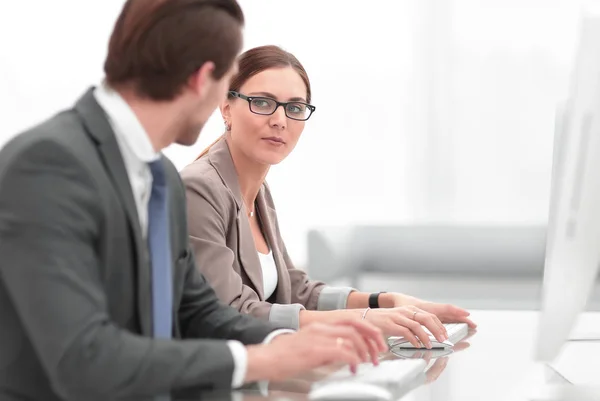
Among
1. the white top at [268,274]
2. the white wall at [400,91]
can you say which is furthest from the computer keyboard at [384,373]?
the white wall at [400,91]

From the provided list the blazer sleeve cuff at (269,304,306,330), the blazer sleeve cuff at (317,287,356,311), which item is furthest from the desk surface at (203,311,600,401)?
the blazer sleeve cuff at (317,287,356,311)

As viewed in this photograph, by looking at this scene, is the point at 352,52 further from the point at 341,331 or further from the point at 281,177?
the point at 341,331

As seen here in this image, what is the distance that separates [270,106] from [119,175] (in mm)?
1113

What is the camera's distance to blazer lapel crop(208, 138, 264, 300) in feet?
7.90

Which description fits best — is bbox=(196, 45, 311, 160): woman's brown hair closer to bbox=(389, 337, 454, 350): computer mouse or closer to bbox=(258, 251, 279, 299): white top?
bbox=(258, 251, 279, 299): white top

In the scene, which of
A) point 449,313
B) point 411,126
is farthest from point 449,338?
point 411,126

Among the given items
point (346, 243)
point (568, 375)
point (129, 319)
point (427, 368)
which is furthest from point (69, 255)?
point (346, 243)

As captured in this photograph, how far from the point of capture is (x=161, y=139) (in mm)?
1593

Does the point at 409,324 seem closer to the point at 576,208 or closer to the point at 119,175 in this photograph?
the point at 576,208

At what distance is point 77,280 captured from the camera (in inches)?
51.5

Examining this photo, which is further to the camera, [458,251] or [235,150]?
[458,251]

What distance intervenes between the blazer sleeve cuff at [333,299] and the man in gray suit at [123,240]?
90 centimetres

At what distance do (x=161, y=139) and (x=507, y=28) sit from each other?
3.70 meters

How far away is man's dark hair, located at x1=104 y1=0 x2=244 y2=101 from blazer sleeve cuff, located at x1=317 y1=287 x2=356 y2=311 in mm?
1227
